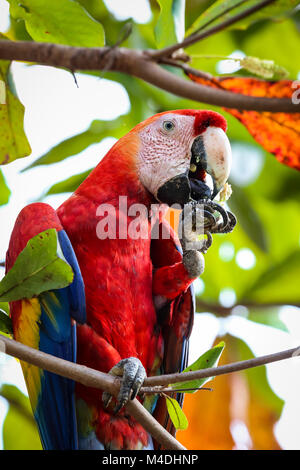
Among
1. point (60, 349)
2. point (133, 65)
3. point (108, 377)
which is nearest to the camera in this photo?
point (133, 65)

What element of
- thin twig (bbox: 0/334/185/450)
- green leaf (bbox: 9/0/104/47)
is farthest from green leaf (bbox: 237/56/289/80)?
thin twig (bbox: 0/334/185/450)

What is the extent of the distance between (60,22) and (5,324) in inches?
26.9

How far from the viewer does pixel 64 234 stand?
4.28ft

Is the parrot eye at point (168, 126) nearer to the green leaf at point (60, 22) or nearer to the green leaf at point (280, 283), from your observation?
the green leaf at point (60, 22)

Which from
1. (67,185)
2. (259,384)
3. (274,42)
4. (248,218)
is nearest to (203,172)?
(248,218)

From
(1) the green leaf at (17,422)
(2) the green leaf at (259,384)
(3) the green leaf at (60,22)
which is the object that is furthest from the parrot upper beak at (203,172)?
(1) the green leaf at (17,422)

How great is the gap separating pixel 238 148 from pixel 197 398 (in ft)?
2.94

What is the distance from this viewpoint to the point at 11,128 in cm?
126

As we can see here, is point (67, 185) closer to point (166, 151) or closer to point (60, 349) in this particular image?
point (166, 151)

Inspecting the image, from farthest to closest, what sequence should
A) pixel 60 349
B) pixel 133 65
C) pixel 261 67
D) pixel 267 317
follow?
pixel 267 317
pixel 60 349
pixel 261 67
pixel 133 65

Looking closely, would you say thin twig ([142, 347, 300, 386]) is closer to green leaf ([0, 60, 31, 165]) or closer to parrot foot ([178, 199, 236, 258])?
parrot foot ([178, 199, 236, 258])

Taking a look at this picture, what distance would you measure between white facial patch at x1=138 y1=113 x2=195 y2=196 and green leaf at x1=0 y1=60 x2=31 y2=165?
1.18 ft
